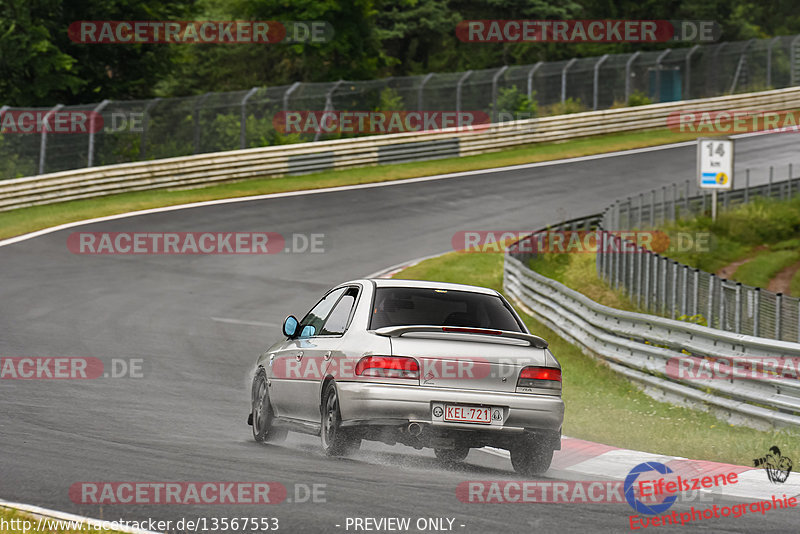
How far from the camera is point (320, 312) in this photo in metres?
10.7

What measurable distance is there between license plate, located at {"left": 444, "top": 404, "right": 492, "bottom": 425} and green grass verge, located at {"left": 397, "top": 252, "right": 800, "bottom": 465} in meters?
2.33

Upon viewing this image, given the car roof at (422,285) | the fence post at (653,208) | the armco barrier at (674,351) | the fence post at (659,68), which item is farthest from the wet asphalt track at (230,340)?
the fence post at (659,68)

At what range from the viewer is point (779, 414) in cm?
1095

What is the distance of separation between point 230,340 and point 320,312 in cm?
710

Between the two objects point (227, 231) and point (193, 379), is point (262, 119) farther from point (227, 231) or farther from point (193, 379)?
point (193, 379)

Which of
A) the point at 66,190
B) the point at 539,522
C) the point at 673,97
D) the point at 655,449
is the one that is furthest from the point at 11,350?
the point at 673,97

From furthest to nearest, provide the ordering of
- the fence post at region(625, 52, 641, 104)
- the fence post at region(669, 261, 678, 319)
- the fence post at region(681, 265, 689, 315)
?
the fence post at region(625, 52, 641, 104) < the fence post at region(669, 261, 678, 319) < the fence post at region(681, 265, 689, 315)

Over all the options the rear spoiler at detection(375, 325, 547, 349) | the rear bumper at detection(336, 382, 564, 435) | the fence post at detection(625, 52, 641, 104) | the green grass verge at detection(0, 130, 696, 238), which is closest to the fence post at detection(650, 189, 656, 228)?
the green grass verge at detection(0, 130, 696, 238)

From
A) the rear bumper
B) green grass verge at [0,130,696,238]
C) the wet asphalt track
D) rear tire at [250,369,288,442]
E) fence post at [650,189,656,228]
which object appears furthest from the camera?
green grass verge at [0,130,696,238]

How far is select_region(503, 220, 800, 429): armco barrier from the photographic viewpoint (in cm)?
1109

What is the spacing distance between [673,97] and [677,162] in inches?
337

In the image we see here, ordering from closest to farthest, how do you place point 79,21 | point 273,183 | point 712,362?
point 712,362, point 273,183, point 79,21

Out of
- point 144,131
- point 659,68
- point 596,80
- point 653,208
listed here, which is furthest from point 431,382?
point 659,68

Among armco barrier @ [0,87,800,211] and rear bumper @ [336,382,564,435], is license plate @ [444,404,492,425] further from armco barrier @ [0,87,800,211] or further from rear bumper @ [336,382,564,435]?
armco barrier @ [0,87,800,211]
